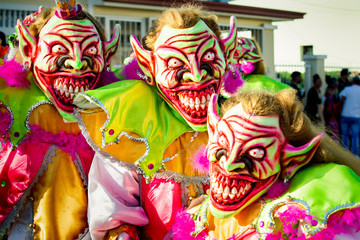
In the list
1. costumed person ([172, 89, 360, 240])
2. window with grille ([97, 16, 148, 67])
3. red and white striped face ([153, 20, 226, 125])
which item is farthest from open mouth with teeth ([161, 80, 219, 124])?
window with grille ([97, 16, 148, 67])

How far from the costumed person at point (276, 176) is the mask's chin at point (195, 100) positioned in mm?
395

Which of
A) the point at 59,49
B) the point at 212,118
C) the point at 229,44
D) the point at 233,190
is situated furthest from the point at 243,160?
the point at 59,49

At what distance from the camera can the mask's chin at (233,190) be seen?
1995mm

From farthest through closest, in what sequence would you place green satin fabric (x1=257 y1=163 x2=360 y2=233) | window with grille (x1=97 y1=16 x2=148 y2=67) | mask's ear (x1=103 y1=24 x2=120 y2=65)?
window with grille (x1=97 y1=16 x2=148 y2=67) → mask's ear (x1=103 y1=24 x2=120 y2=65) → green satin fabric (x1=257 y1=163 x2=360 y2=233)

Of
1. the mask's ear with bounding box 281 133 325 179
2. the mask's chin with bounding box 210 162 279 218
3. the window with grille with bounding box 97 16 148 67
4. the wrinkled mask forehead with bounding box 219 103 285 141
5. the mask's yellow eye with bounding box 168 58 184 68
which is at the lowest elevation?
the mask's chin with bounding box 210 162 279 218

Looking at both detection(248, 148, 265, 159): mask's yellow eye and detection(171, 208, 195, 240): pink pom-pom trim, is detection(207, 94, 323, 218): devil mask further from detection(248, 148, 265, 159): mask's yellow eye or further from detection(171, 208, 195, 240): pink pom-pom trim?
detection(171, 208, 195, 240): pink pom-pom trim

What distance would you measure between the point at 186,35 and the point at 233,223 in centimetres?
99

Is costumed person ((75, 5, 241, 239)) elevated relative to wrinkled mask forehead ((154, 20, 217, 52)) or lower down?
lower down

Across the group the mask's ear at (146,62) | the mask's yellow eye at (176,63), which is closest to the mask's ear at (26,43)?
the mask's ear at (146,62)

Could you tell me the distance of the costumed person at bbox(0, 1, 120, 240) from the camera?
2.93m

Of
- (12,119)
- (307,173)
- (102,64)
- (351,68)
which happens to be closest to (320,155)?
(307,173)

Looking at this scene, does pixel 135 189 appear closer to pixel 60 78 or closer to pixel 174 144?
pixel 174 144

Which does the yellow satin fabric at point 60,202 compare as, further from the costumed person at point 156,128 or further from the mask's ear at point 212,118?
the mask's ear at point 212,118

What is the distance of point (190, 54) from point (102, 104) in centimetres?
51
